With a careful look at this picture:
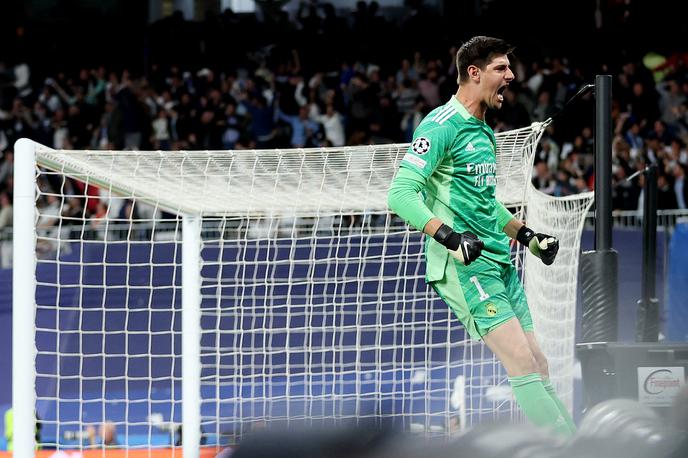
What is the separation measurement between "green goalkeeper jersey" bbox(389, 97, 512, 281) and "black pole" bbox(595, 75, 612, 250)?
724 mm

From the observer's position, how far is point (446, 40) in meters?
14.8

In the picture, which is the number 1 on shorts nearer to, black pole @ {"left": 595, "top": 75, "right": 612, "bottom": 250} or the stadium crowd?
black pole @ {"left": 595, "top": 75, "right": 612, "bottom": 250}

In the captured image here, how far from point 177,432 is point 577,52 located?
858 cm

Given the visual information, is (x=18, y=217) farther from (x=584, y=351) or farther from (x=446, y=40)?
(x=446, y=40)

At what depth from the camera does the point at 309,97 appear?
548 inches

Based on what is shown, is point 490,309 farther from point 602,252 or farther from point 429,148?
point 602,252

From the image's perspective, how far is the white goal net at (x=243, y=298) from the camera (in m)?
4.89

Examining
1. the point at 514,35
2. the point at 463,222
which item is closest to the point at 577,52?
the point at 514,35

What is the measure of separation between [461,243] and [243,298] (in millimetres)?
3085

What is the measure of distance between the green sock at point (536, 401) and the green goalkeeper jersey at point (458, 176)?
47 cm

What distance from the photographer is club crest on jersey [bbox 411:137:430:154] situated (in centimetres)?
390

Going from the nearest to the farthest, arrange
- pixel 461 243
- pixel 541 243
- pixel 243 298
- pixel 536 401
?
1. pixel 461 243
2. pixel 536 401
3. pixel 541 243
4. pixel 243 298

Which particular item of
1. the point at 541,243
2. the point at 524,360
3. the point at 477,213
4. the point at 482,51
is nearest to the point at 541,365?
the point at 524,360

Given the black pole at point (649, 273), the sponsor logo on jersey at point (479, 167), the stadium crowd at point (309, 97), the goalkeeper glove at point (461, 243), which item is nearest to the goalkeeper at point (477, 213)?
the sponsor logo on jersey at point (479, 167)
